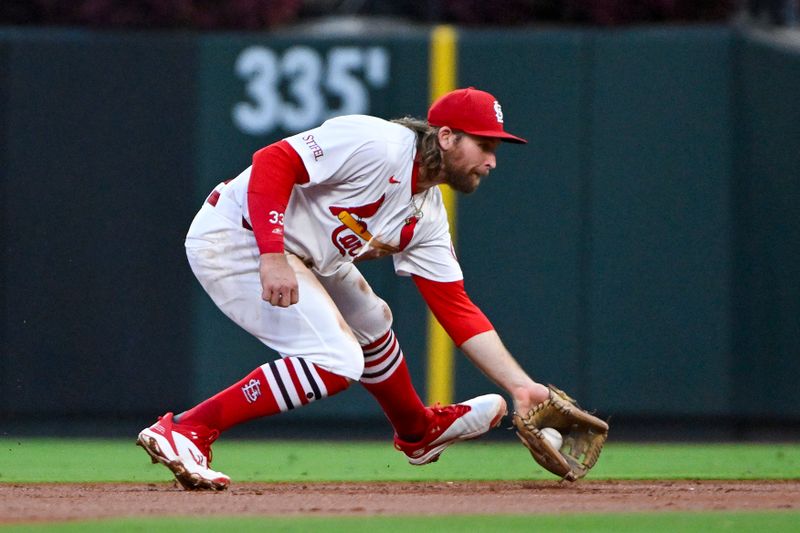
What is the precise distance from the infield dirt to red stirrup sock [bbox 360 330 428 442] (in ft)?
0.88

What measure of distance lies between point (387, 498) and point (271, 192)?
1139 millimetres

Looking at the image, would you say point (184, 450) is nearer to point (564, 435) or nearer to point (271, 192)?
point (271, 192)

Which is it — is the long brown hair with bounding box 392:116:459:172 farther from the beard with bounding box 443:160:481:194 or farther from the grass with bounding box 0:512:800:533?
the grass with bounding box 0:512:800:533

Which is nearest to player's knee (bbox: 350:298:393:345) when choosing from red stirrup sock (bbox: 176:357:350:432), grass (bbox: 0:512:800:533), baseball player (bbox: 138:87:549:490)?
baseball player (bbox: 138:87:549:490)

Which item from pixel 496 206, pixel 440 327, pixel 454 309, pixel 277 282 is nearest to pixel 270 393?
pixel 277 282

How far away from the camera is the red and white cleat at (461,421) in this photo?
553 cm

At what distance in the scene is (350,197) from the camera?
5.02 metres

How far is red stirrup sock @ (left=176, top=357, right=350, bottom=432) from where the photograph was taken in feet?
15.9

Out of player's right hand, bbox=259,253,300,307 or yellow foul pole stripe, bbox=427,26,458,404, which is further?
yellow foul pole stripe, bbox=427,26,458,404

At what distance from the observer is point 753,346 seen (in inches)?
332

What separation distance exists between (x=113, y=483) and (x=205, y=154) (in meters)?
3.21

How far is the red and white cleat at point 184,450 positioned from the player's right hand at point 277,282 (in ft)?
1.89

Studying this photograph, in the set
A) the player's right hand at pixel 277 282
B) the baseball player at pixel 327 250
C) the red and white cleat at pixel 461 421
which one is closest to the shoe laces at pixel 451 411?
the red and white cleat at pixel 461 421

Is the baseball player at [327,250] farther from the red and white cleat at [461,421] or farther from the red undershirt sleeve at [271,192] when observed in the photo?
the red and white cleat at [461,421]
